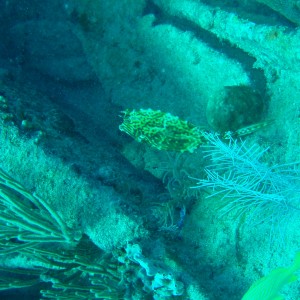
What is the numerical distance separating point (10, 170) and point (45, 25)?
3114 mm

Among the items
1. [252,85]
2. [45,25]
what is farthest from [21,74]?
[252,85]

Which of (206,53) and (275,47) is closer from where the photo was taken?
(275,47)

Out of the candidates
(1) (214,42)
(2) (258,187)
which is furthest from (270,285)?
(1) (214,42)

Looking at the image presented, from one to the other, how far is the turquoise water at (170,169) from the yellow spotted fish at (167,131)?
0.06ft

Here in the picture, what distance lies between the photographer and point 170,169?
13.7 feet

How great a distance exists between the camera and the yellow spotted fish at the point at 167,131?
3953 millimetres

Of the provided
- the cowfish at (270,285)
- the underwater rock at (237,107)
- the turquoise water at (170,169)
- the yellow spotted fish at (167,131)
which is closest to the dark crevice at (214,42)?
the turquoise water at (170,169)

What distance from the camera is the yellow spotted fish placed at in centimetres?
395

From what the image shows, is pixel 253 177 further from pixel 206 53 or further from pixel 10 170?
pixel 10 170

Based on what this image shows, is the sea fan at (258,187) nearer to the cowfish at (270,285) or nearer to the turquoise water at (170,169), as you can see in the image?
the turquoise water at (170,169)

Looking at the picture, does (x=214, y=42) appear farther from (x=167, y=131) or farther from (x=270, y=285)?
(x=270, y=285)

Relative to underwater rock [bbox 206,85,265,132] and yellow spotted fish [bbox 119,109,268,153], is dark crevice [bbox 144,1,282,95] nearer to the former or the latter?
underwater rock [bbox 206,85,265,132]

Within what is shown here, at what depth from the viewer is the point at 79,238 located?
3.37 metres

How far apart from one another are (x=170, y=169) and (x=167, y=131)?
525 millimetres
